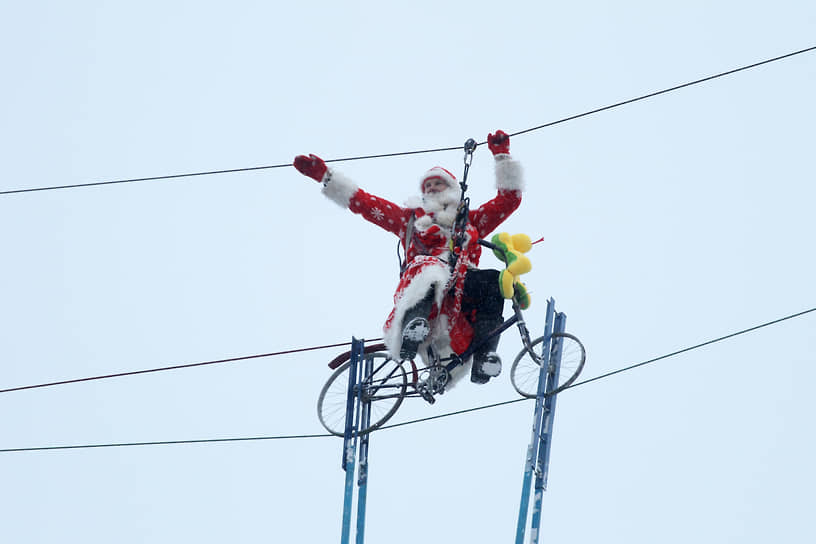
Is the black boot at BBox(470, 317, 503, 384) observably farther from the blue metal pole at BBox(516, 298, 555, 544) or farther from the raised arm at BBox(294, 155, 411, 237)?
the raised arm at BBox(294, 155, 411, 237)

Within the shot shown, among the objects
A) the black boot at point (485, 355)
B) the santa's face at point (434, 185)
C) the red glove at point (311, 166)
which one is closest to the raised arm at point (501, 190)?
the santa's face at point (434, 185)

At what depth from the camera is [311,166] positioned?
1170cm

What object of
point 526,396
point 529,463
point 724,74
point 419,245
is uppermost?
point 724,74

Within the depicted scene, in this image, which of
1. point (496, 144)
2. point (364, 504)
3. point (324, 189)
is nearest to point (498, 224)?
point (496, 144)

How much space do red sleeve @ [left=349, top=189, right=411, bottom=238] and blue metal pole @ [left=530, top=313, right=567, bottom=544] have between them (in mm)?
1490

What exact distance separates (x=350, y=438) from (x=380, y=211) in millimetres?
1775

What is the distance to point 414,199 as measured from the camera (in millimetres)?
11773

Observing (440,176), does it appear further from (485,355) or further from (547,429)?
(547,429)

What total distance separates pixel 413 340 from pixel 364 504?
1.31 meters

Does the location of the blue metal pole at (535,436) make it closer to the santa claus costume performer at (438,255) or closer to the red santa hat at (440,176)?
the santa claus costume performer at (438,255)

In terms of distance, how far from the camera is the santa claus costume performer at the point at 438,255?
36.5 ft

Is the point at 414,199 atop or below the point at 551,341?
atop

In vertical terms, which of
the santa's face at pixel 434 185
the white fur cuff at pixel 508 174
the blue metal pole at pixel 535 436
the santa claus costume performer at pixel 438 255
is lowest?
the blue metal pole at pixel 535 436

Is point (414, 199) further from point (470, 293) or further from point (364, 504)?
point (364, 504)
